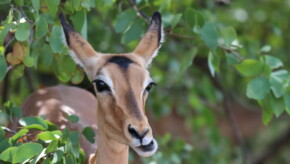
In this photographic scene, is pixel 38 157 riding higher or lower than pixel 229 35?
higher

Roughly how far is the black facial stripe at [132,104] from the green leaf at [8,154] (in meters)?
0.66

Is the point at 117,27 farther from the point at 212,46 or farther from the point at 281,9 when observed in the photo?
the point at 281,9

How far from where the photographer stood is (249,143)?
41.2 ft

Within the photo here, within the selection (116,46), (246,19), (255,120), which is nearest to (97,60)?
(116,46)

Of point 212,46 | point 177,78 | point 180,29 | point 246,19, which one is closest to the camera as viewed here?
point 212,46

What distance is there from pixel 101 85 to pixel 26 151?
1.93 feet

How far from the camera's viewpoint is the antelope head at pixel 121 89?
3.92 m

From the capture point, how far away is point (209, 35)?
16.0 ft

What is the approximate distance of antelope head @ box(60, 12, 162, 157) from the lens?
3924mm

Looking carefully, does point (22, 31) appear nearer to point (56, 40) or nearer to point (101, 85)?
point (56, 40)

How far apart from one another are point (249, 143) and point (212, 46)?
314 inches

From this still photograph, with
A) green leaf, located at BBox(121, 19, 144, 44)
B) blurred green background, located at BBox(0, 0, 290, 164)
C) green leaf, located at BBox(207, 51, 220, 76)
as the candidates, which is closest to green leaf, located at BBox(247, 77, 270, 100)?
blurred green background, located at BBox(0, 0, 290, 164)

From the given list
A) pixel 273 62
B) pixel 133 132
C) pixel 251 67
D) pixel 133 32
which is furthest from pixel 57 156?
pixel 273 62

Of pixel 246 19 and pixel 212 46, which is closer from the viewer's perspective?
pixel 212 46
